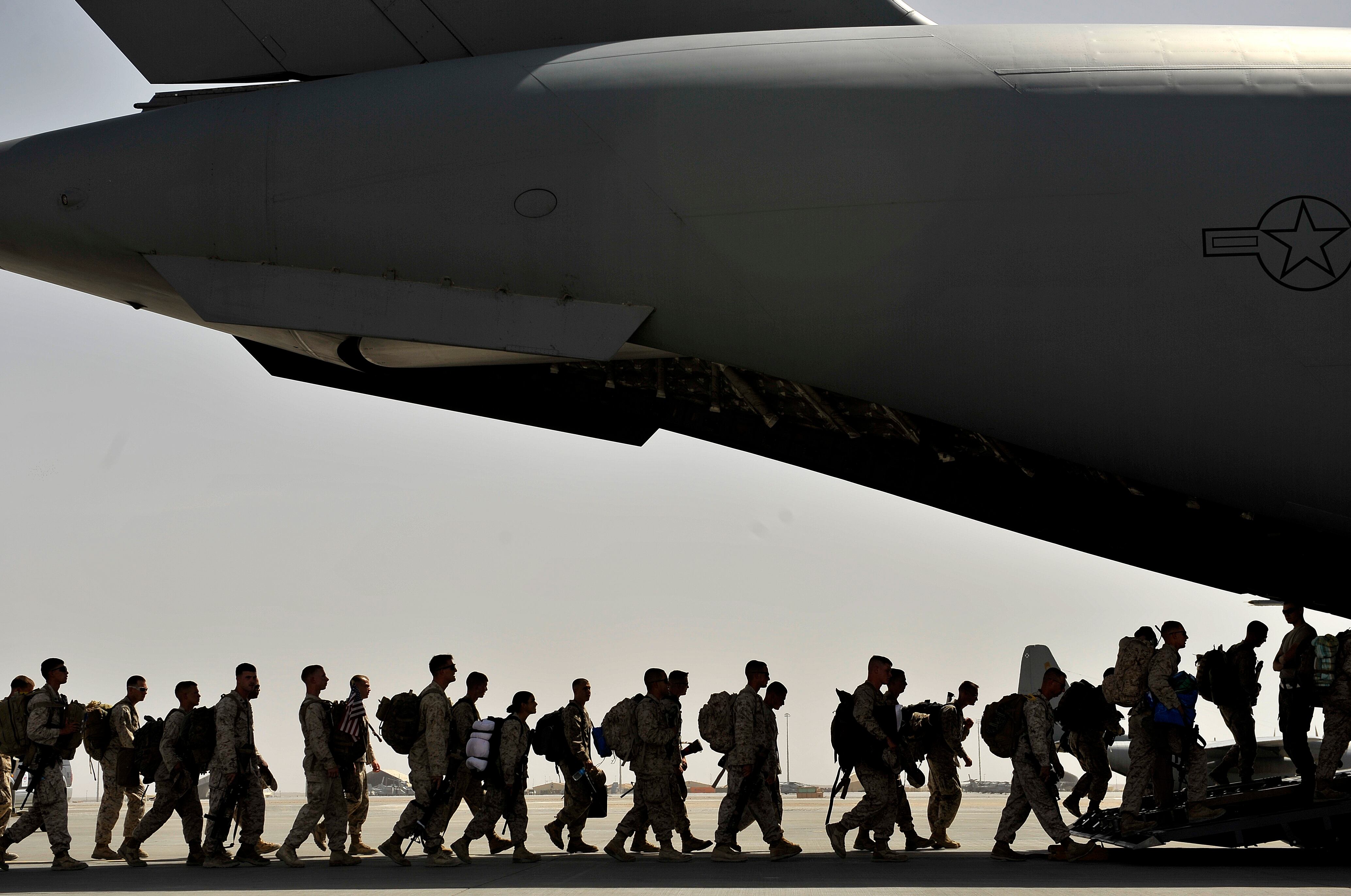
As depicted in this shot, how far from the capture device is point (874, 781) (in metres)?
10.2

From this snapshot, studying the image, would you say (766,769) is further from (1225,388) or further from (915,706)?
(1225,388)

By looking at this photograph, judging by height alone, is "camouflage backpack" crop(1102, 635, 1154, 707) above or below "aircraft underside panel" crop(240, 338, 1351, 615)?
below

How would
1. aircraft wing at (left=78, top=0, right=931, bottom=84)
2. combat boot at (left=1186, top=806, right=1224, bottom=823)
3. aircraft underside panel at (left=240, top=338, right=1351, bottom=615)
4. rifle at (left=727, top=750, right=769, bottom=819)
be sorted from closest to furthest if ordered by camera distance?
1. combat boot at (left=1186, top=806, right=1224, bottom=823)
2. rifle at (left=727, top=750, right=769, bottom=819)
3. aircraft wing at (left=78, top=0, right=931, bottom=84)
4. aircraft underside panel at (left=240, top=338, right=1351, bottom=615)

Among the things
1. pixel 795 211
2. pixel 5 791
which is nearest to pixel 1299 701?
pixel 795 211

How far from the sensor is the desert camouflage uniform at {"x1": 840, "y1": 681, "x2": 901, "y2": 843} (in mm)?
10125

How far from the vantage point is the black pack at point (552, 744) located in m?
10.8

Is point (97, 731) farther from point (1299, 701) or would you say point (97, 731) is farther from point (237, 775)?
point (1299, 701)

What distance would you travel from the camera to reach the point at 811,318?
10.0 meters

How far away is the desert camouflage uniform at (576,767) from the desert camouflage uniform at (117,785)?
12.5ft

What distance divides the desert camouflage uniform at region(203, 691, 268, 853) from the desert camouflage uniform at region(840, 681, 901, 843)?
494 cm

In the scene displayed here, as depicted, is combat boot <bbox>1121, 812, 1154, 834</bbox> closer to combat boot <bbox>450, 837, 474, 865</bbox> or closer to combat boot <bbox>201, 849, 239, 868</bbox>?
combat boot <bbox>450, 837, 474, 865</bbox>

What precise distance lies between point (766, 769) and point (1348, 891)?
4382 mm

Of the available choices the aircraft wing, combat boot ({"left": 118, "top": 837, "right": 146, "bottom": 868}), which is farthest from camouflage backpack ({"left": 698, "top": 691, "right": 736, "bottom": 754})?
the aircraft wing

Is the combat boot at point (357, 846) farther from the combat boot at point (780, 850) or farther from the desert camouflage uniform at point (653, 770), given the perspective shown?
the combat boot at point (780, 850)
